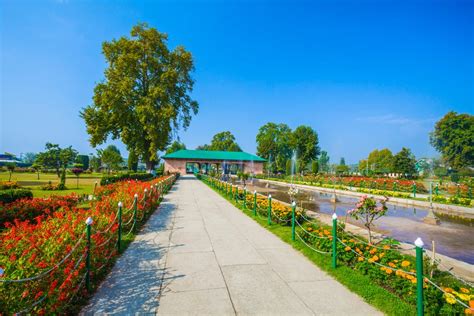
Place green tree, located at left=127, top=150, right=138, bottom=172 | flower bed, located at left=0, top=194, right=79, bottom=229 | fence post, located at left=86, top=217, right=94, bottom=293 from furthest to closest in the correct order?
green tree, located at left=127, top=150, right=138, bottom=172
flower bed, located at left=0, top=194, right=79, bottom=229
fence post, located at left=86, top=217, right=94, bottom=293

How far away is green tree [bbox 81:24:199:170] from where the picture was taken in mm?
27500

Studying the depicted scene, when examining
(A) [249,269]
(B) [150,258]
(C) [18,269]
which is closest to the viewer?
(C) [18,269]

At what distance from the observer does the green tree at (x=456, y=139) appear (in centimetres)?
5104

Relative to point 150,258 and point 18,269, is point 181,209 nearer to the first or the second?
point 150,258

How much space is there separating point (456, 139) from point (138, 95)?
63.4 meters

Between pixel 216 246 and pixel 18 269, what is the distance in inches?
163

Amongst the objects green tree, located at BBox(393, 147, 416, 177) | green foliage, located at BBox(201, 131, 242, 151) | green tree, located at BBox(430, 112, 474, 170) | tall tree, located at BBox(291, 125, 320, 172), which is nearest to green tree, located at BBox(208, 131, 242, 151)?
green foliage, located at BBox(201, 131, 242, 151)

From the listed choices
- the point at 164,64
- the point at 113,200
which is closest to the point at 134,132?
the point at 164,64

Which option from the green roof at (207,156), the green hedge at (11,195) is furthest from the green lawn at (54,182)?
the green roof at (207,156)

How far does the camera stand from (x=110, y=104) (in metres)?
26.8

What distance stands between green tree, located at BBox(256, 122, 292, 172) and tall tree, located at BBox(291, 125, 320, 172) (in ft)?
13.7

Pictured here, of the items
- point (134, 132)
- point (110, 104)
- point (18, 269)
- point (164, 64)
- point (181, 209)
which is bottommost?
point (181, 209)

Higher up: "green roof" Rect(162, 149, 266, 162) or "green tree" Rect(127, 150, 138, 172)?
"green roof" Rect(162, 149, 266, 162)

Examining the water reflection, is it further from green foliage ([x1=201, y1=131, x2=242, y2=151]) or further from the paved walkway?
green foliage ([x1=201, y1=131, x2=242, y2=151])
